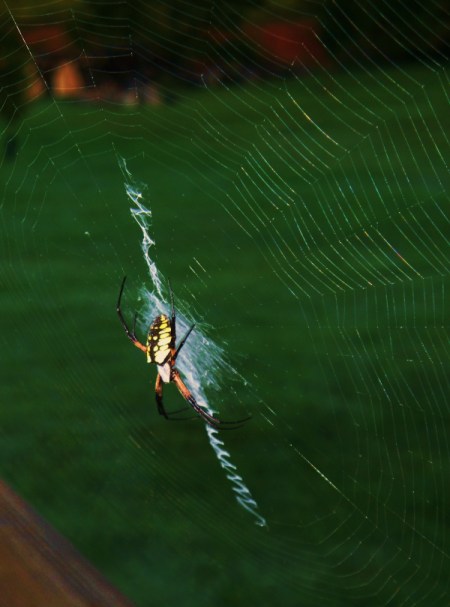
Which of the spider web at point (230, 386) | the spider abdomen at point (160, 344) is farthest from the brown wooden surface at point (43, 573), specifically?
the spider abdomen at point (160, 344)

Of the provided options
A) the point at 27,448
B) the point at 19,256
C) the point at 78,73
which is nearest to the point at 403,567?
the point at 27,448

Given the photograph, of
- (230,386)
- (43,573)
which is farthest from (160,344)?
(43,573)

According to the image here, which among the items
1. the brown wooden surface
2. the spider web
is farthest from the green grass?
Result: the brown wooden surface

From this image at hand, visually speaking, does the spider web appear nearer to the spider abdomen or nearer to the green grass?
the green grass

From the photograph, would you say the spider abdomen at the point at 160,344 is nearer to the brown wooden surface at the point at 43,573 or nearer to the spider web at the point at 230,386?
the spider web at the point at 230,386

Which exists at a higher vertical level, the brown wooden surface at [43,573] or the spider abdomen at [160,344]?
the spider abdomen at [160,344]

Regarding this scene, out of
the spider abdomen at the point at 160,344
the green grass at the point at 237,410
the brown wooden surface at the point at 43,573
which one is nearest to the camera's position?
the brown wooden surface at the point at 43,573
